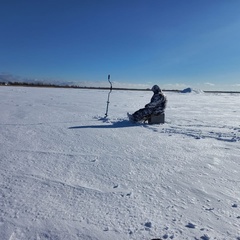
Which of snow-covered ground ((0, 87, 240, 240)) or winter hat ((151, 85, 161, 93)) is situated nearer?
snow-covered ground ((0, 87, 240, 240))

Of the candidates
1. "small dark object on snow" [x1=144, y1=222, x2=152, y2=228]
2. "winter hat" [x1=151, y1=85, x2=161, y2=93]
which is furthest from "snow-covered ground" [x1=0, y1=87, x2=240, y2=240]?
"winter hat" [x1=151, y1=85, x2=161, y2=93]

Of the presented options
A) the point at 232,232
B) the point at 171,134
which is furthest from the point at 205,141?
the point at 232,232

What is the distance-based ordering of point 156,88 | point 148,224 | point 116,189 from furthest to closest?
point 156,88
point 116,189
point 148,224

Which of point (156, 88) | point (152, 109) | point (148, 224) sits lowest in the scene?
point (148, 224)

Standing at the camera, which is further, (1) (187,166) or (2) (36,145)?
(2) (36,145)

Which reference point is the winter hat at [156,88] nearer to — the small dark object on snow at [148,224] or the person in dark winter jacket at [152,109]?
the person in dark winter jacket at [152,109]

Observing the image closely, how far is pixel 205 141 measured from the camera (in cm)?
681

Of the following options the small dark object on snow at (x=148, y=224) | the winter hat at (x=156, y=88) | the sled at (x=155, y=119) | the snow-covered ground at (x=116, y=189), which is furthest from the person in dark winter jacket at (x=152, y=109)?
the small dark object on snow at (x=148, y=224)

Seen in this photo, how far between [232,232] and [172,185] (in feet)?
3.96

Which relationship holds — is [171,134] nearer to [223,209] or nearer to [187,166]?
[187,166]

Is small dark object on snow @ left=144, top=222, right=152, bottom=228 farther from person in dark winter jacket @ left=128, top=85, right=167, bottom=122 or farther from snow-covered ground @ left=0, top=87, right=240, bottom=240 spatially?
person in dark winter jacket @ left=128, top=85, right=167, bottom=122

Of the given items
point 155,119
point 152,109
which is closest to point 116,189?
point 155,119

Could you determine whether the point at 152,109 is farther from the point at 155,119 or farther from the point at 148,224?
the point at 148,224

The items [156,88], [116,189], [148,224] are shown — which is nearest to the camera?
[148,224]
